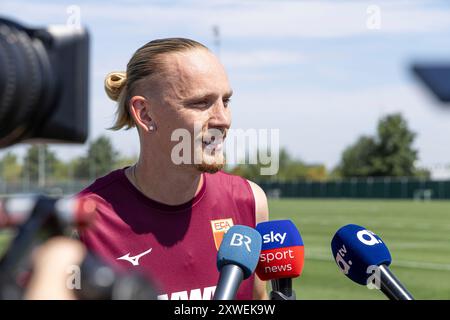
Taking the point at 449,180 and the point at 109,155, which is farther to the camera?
the point at 109,155

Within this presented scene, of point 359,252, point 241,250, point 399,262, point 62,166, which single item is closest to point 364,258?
point 359,252

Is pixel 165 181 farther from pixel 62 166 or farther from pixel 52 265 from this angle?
pixel 62 166

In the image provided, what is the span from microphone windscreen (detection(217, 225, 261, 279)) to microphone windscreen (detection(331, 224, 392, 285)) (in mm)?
380

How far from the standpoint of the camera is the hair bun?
392 cm

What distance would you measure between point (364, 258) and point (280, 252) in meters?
0.39

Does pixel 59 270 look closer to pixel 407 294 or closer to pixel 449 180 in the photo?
pixel 407 294

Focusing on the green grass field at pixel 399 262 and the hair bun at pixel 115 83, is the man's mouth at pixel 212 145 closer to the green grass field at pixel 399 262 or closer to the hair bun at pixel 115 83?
the hair bun at pixel 115 83

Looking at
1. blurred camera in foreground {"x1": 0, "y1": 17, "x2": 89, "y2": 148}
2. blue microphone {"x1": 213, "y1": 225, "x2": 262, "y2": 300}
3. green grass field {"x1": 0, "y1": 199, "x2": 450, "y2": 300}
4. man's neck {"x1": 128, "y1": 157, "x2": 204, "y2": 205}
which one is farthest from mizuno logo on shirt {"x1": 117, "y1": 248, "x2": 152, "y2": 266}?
green grass field {"x1": 0, "y1": 199, "x2": 450, "y2": 300}

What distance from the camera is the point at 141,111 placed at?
12.4ft

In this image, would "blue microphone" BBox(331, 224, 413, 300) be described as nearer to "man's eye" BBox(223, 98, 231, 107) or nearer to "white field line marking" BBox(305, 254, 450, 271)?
"man's eye" BBox(223, 98, 231, 107)

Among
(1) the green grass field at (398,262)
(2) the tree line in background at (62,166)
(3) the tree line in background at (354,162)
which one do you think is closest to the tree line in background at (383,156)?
(3) the tree line in background at (354,162)
